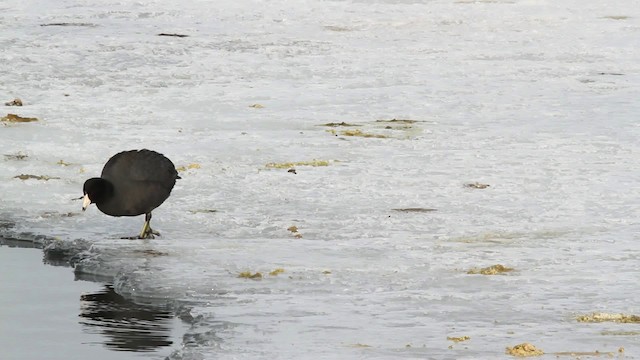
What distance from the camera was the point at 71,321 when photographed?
7.10 m

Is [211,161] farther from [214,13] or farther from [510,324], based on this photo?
[214,13]

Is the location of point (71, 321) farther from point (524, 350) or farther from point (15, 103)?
point (15, 103)

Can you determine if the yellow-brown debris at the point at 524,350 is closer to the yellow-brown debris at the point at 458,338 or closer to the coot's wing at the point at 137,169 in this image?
the yellow-brown debris at the point at 458,338

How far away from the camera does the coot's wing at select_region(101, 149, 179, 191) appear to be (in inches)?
333

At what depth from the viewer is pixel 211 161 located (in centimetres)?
1127

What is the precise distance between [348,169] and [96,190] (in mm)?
3192

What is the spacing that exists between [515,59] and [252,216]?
29.8 ft

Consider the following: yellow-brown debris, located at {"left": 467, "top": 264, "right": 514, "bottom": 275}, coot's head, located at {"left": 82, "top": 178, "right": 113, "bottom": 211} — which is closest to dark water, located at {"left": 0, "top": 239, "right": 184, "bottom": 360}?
coot's head, located at {"left": 82, "top": 178, "right": 113, "bottom": 211}

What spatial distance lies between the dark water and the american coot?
1.66ft

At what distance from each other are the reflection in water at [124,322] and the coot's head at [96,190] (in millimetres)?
826

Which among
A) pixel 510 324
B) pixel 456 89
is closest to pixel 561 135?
pixel 456 89

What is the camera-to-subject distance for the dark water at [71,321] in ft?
21.5

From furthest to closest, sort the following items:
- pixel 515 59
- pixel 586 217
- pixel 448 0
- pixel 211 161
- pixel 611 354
A: 1. pixel 448 0
2. pixel 515 59
3. pixel 211 161
4. pixel 586 217
5. pixel 611 354

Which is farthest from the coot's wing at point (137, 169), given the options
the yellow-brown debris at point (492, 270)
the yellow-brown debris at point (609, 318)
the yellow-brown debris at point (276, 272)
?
the yellow-brown debris at point (609, 318)
